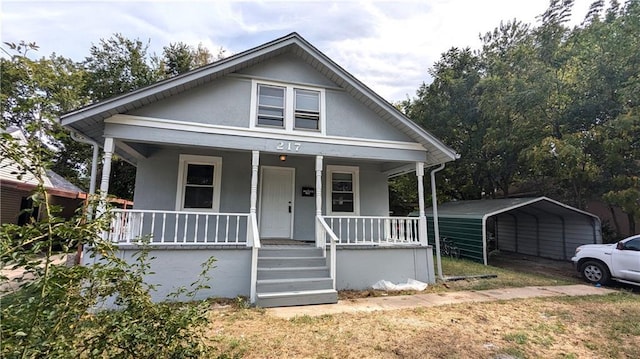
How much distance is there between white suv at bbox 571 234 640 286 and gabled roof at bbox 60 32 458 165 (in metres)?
4.72

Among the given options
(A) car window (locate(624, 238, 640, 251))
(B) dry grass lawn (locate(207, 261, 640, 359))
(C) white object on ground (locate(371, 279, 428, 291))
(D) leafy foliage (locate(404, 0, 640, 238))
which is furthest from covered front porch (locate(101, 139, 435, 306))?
(D) leafy foliage (locate(404, 0, 640, 238))

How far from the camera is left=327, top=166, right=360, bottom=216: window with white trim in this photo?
919 cm

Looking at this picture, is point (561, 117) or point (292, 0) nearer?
point (292, 0)

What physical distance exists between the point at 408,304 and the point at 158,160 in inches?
273

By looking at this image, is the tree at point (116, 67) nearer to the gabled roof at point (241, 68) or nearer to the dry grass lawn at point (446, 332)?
the gabled roof at point (241, 68)

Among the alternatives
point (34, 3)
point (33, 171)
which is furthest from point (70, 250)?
point (34, 3)

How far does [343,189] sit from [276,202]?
Answer: 214 centimetres

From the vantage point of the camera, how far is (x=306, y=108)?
7.73 metres

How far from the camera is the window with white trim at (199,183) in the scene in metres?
7.86

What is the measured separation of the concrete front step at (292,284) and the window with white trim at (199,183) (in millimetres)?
2967

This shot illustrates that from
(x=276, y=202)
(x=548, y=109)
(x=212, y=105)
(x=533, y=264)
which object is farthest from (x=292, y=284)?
(x=548, y=109)

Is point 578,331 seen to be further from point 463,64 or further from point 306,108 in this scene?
point 463,64

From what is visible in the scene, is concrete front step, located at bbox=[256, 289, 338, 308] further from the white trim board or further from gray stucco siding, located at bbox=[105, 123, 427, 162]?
the white trim board

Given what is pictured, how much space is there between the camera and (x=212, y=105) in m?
6.95
